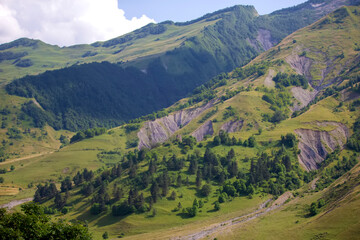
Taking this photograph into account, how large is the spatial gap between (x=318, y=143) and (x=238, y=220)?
89.4 metres

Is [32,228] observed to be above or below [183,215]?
above

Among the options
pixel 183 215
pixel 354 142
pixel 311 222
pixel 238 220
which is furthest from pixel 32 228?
pixel 354 142

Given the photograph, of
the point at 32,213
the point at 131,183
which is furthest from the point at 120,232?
the point at 32,213

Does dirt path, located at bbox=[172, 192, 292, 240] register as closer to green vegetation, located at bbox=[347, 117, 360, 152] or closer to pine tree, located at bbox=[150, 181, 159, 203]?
pine tree, located at bbox=[150, 181, 159, 203]

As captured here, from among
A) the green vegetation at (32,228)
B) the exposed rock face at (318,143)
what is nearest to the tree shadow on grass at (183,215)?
the green vegetation at (32,228)

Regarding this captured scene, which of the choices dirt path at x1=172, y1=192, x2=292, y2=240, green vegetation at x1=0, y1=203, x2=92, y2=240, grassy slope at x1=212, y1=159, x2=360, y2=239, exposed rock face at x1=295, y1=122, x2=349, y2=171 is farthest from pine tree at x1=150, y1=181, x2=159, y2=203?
exposed rock face at x1=295, y1=122, x2=349, y2=171

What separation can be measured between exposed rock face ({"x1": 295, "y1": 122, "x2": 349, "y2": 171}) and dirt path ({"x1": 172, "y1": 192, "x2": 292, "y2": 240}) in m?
38.8

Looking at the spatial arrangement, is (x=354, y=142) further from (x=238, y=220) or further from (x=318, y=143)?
(x=238, y=220)

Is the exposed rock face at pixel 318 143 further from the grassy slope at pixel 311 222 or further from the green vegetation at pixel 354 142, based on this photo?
the grassy slope at pixel 311 222

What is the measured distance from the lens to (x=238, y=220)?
123 m

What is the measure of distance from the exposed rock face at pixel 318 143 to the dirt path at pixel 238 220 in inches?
1528

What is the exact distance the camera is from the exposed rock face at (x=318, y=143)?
176175 millimetres

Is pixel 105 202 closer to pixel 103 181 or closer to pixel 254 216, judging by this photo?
pixel 103 181

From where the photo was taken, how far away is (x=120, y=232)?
12444 centimetres
